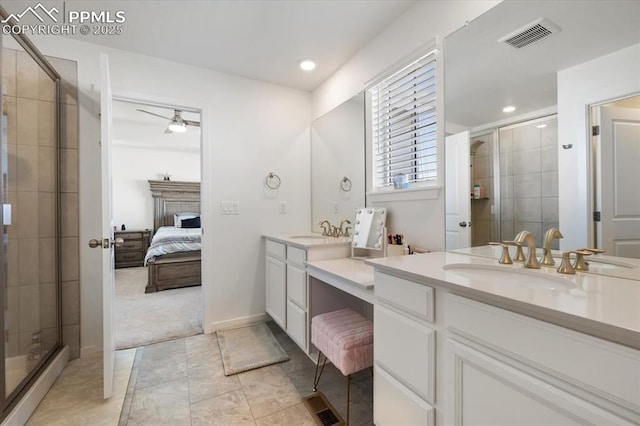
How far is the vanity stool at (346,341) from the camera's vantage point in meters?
1.44

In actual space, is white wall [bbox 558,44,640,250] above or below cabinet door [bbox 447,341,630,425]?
above

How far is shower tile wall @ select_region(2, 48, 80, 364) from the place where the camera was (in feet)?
5.68

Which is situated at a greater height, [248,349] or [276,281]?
[276,281]

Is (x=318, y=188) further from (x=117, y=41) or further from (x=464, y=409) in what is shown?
(x=464, y=409)

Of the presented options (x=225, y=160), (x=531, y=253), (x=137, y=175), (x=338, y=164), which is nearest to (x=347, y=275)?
(x=531, y=253)

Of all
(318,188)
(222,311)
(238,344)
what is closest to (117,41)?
(318,188)

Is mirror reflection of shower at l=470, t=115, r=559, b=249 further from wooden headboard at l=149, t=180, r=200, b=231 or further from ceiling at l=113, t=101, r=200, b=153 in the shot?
wooden headboard at l=149, t=180, r=200, b=231

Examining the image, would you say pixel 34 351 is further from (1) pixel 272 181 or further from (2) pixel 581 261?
(2) pixel 581 261

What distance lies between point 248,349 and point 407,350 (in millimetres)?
1592

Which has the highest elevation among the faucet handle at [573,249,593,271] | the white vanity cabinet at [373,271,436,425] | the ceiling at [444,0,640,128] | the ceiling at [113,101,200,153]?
the ceiling at [113,101,200,153]

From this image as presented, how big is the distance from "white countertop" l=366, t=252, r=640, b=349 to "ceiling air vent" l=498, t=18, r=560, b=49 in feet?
3.20

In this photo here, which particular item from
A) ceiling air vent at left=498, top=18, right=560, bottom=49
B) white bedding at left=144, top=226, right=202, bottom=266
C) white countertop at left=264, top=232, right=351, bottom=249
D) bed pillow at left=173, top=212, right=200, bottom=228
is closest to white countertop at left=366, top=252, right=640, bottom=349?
white countertop at left=264, top=232, right=351, bottom=249

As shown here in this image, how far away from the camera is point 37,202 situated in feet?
6.40

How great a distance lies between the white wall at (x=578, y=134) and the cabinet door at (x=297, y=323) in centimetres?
154
